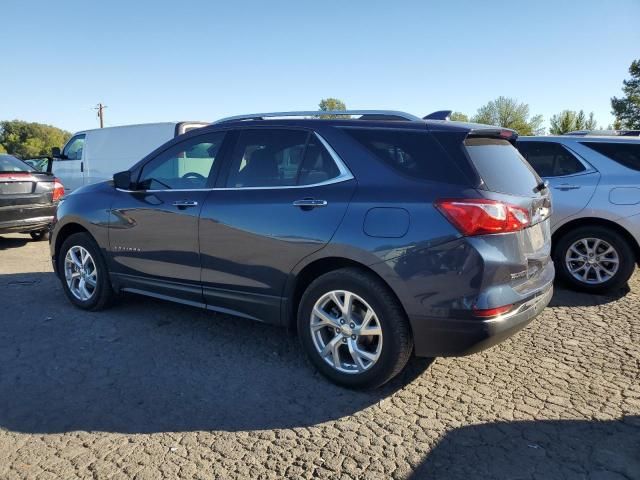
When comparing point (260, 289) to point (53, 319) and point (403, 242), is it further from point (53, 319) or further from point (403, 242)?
point (53, 319)

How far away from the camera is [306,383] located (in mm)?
3701

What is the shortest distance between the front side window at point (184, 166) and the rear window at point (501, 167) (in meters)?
2.05

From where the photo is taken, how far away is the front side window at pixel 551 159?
6008 millimetres

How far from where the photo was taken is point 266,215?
151 inches

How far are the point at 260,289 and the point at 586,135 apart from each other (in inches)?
181

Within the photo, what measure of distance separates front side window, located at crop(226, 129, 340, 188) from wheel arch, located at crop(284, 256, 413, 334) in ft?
1.87

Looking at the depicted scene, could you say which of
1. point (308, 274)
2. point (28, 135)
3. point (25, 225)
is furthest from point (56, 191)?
point (28, 135)

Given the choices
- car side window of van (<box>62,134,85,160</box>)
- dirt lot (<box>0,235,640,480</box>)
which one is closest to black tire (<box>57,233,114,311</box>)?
dirt lot (<box>0,235,640,480</box>)

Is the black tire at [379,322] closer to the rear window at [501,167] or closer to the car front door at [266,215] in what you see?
the car front door at [266,215]

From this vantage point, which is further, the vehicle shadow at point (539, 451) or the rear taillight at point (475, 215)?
the rear taillight at point (475, 215)

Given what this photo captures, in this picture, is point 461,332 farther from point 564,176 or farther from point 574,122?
point 574,122

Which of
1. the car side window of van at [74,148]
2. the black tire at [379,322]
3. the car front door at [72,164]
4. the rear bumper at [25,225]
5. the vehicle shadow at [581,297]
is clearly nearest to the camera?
the black tire at [379,322]

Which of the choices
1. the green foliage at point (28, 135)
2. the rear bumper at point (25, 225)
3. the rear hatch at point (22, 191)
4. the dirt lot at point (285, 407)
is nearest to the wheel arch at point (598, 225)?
the dirt lot at point (285, 407)

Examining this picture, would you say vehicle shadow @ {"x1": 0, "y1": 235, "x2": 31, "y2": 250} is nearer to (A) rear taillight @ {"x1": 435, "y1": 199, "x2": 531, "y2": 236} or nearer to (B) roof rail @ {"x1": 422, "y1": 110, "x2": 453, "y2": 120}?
(B) roof rail @ {"x1": 422, "y1": 110, "x2": 453, "y2": 120}
